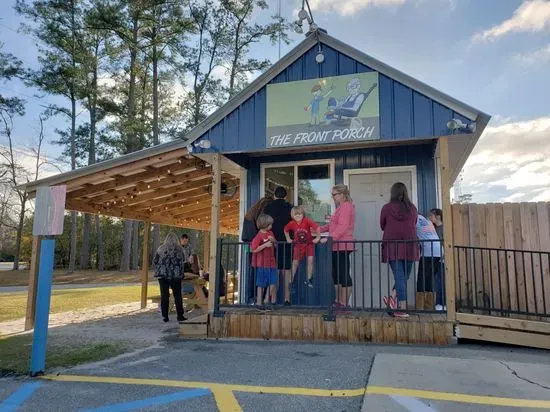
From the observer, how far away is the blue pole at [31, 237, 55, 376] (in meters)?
4.36

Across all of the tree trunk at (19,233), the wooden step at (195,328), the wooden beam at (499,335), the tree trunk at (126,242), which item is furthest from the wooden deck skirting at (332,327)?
the tree trunk at (19,233)

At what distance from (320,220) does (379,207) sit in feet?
3.35

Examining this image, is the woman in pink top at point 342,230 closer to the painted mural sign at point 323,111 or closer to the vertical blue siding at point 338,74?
the painted mural sign at point 323,111

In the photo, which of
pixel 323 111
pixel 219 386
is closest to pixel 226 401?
pixel 219 386

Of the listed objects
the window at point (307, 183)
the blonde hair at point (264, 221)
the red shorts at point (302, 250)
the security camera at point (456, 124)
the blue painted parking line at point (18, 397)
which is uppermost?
the security camera at point (456, 124)

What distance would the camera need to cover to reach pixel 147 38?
26375 mm

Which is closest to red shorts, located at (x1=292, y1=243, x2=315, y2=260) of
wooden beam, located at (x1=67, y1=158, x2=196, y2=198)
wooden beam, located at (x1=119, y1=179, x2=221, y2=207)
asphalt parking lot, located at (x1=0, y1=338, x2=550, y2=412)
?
asphalt parking lot, located at (x1=0, y1=338, x2=550, y2=412)

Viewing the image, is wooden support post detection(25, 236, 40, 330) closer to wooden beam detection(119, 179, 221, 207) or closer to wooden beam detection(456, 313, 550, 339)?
wooden beam detection(119, 179, 221, 207)

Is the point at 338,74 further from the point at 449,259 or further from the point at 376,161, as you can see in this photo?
the point at 449,259

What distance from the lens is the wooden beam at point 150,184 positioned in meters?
8.69

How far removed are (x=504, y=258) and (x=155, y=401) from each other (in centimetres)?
527

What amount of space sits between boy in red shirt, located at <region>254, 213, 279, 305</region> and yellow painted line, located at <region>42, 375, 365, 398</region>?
2.36 metres

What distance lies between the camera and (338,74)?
6359mm

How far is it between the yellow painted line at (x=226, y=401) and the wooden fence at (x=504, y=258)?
3866mm
